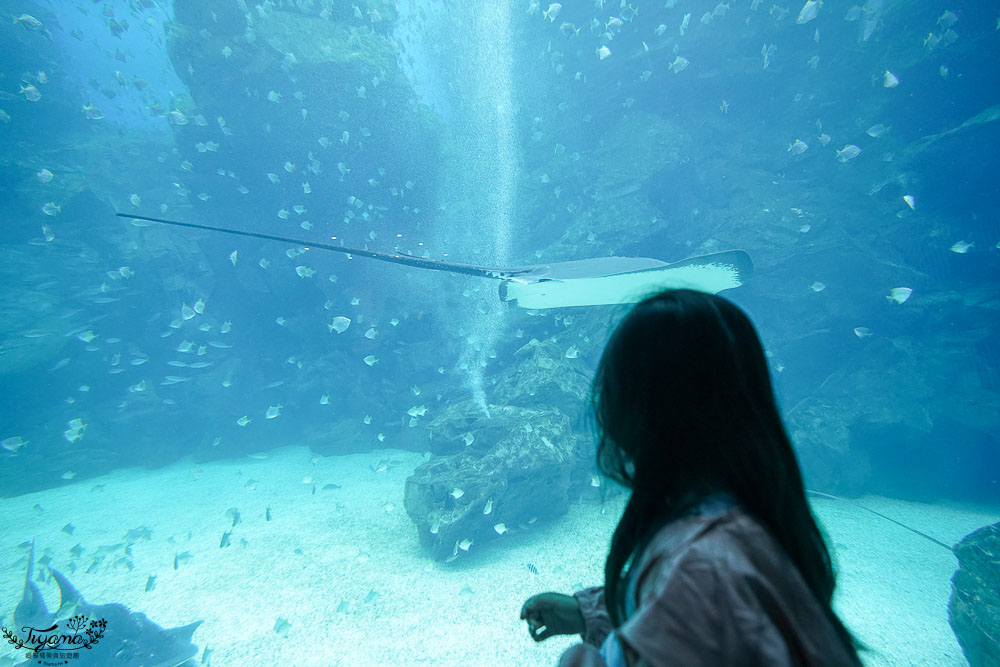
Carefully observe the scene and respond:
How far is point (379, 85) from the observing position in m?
14.1

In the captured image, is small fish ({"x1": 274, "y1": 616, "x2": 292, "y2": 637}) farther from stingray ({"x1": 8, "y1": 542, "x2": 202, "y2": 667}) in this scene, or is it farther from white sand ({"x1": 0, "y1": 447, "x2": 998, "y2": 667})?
stingray ({"x1": 8, "y1": 542, "x2": 202, "y2": 667})

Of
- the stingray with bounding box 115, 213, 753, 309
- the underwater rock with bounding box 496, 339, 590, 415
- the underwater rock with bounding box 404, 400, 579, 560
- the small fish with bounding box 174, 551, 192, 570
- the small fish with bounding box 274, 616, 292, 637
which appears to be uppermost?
the stingray with bounding box 115, 213, 753, 309

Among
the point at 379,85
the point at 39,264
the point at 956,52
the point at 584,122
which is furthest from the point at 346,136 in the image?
the point at 956,52

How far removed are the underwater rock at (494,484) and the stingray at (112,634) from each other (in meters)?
3.48

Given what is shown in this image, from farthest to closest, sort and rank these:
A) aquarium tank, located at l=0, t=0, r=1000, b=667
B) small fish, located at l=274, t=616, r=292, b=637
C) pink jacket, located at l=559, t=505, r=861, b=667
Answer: aquarium tank, located at l=0, t=0, r=1000, b=667 < small fish, located at l=274, t=616, r=292, b=637 < pink jacket, located at l=559, t=505, r=861, b=667

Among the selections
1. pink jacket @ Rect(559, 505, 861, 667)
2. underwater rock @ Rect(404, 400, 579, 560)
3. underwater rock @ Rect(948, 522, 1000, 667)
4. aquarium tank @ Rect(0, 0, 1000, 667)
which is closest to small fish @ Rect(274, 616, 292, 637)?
aquarium tank @ Rect(0, 0, 1000, 667)

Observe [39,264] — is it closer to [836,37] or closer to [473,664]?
[473,664]

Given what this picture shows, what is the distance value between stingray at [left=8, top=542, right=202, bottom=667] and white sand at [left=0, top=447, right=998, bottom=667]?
0.51 m

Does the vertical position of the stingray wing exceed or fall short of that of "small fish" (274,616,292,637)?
it exceeds it

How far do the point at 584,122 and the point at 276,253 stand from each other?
12752mm

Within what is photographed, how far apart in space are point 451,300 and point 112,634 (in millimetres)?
11260

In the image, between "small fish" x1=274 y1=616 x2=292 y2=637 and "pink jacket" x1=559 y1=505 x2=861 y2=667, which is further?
"small fish" x1=274 y1=616 x2=292 y2=637

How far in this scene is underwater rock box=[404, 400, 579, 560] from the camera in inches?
267

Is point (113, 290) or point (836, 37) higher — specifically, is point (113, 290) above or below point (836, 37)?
below
